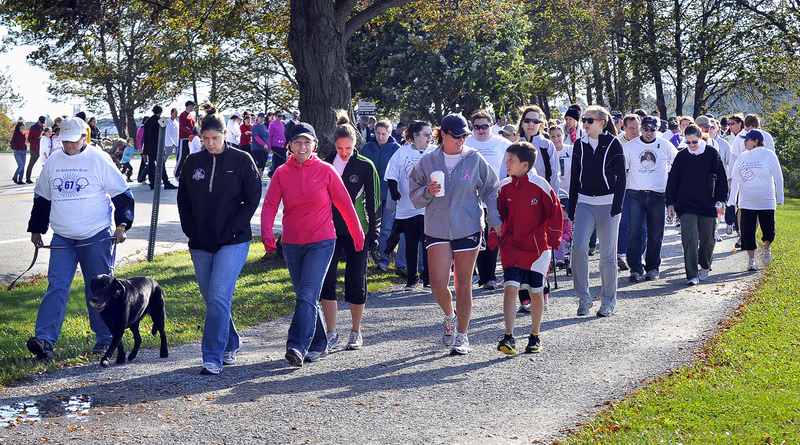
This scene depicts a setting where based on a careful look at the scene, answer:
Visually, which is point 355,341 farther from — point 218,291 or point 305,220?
point 218,291

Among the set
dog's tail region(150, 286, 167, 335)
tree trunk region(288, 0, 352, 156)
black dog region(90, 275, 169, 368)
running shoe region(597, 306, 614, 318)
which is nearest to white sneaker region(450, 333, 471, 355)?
running shoe region(597, 306, 614, 318)

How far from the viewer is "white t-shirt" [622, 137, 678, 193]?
454 inches

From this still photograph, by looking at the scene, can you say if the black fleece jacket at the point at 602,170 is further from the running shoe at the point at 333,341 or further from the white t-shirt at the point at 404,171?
the running shoe at the point at 333,341

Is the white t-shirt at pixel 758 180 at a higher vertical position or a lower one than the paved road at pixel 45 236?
higher

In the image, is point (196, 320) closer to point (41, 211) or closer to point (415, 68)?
point (41, 211)

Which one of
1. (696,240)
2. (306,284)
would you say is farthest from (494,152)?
(306,284)

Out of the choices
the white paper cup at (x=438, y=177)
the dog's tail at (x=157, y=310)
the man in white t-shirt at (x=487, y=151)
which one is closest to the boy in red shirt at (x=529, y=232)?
Result: the white paper cup at (x=438, y=177)

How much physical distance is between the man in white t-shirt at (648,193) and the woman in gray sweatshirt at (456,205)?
4.97m

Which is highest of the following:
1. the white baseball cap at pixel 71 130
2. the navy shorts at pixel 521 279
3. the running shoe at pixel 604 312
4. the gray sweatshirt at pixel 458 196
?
the white baseball cap at pixel 71 130

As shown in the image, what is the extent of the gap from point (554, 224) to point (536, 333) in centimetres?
92

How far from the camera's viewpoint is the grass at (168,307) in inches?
276

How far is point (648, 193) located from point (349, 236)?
5697 mm

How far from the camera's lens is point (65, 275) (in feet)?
23.4

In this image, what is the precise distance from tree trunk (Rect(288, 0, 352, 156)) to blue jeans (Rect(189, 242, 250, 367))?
17.4ft
